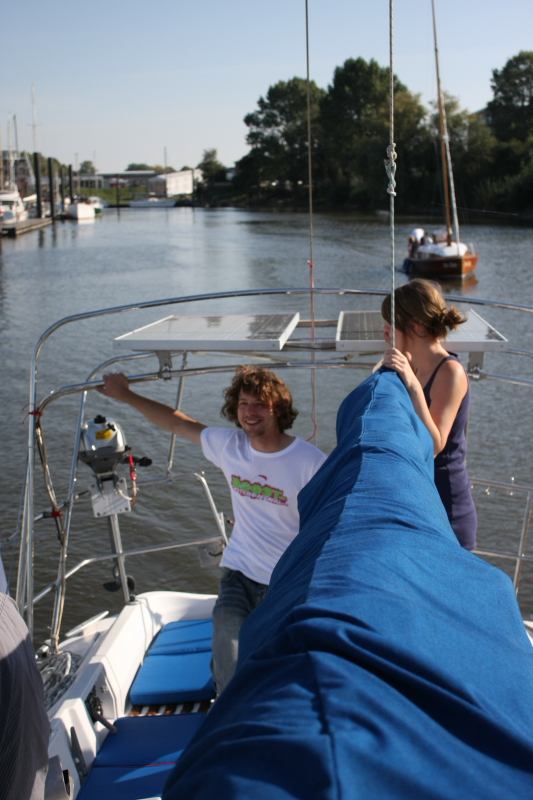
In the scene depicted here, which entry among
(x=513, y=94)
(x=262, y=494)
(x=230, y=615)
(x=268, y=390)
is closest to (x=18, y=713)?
(x=230, y=615)

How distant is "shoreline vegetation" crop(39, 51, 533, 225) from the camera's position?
4944 cm

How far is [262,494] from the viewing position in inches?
123

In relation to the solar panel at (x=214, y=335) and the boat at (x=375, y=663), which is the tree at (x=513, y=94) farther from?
the boat at (x=375, y=663)

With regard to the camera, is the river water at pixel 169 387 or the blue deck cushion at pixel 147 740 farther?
the river water at pixel 169 387

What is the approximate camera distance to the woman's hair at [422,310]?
280cm

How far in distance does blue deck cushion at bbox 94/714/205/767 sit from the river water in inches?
41.0

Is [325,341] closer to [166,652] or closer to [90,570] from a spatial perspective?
[166,652]

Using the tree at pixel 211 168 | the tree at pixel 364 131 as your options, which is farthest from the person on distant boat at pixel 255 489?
the tree at pixel 211 168

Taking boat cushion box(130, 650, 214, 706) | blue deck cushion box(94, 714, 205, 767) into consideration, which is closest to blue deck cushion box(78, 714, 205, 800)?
blue deck cushion box(94, 714, 205, 767)

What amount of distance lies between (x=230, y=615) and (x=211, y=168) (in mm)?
120791

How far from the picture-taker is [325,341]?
12.7 ft

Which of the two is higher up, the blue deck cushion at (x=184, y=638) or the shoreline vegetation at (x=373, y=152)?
the shoreline vegetation at (x=373, y=152)

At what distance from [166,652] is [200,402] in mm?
9487

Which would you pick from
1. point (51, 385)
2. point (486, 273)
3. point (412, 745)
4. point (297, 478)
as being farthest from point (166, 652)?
point (486, 273)
